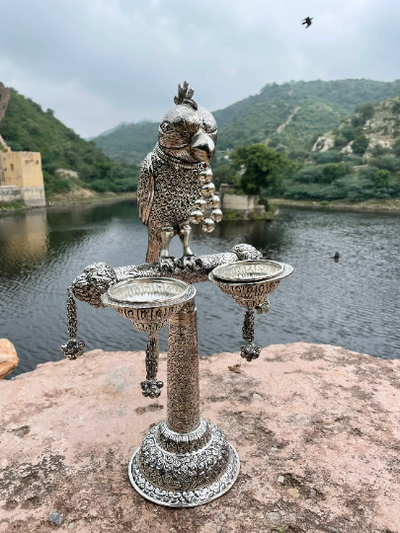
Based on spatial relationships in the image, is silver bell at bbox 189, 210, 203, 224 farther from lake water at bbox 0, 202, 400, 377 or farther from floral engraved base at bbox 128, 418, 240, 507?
lake water at bbox 0, 202, 400, 377

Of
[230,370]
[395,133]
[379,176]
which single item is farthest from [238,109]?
[230,370]

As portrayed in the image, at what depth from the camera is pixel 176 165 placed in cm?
334

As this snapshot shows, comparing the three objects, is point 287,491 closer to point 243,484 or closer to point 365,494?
point 243,484

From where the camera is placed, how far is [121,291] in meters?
3.11

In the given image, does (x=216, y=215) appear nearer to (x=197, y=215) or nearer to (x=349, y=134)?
(x=197, y=215)

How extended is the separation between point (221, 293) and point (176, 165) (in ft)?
37.1

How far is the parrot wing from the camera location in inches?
134

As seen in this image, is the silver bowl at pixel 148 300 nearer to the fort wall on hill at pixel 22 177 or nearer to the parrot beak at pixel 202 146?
the parrot beak at pixel 202 146

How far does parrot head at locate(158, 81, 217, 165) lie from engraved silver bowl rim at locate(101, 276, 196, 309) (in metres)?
1.05

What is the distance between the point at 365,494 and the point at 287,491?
74cm

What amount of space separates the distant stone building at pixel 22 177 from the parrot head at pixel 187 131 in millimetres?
36567

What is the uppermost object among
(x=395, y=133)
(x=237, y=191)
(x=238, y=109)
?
(x=238, y=109)

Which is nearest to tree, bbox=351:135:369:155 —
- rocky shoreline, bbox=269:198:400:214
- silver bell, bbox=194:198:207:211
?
rocky shoreline, bbox=269:198:400:214

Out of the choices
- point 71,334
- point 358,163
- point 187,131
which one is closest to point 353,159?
point 358,163
